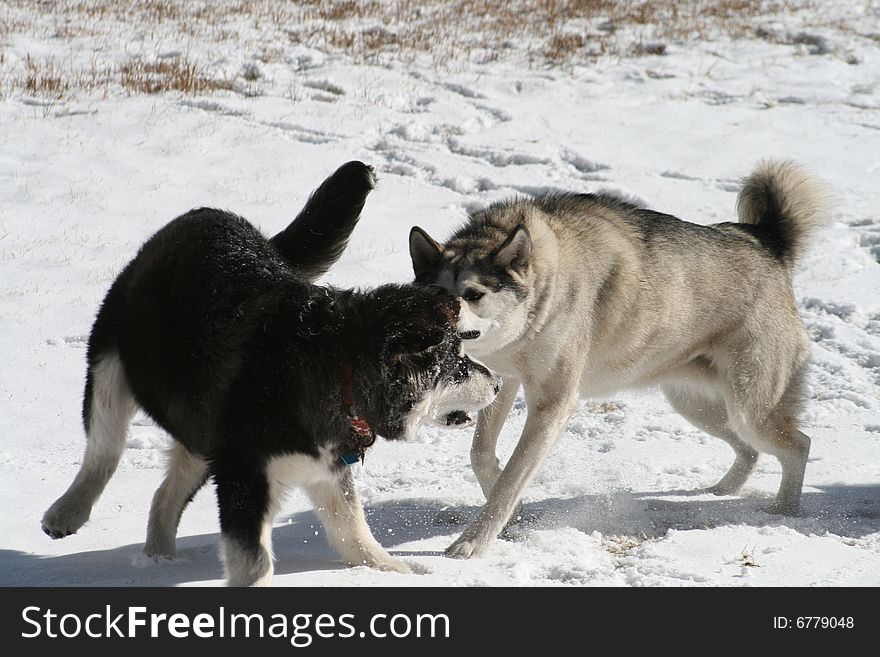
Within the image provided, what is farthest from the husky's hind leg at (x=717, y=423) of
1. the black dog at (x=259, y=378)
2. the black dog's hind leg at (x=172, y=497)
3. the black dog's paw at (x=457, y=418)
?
the black dog's hind leg at (x=172, y=497)

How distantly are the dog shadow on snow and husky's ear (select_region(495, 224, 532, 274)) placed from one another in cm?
141

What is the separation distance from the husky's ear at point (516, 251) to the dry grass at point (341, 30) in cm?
776

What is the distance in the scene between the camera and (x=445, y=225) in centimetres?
921

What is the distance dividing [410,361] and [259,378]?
1.96 ft

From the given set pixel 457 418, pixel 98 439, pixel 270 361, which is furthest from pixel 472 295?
pixel 98 439

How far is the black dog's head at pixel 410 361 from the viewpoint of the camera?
377cm

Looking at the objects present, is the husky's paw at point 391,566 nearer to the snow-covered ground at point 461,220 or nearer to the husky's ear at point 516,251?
the snow-covered ground at point 461,220

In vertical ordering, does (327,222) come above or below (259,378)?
above

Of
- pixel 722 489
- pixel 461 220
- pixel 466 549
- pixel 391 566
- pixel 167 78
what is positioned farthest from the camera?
pixel 167 78

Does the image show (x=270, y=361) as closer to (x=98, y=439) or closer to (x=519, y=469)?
(x=98, y=439)

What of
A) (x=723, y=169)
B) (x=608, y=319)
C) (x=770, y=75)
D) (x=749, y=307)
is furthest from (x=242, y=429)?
(x=770, y=75)

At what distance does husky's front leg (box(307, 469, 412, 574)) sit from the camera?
14.1 feet

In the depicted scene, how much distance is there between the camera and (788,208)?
593 cm

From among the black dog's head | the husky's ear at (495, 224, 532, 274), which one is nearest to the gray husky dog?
the husky's ear at (495, 224, 532, 274)
